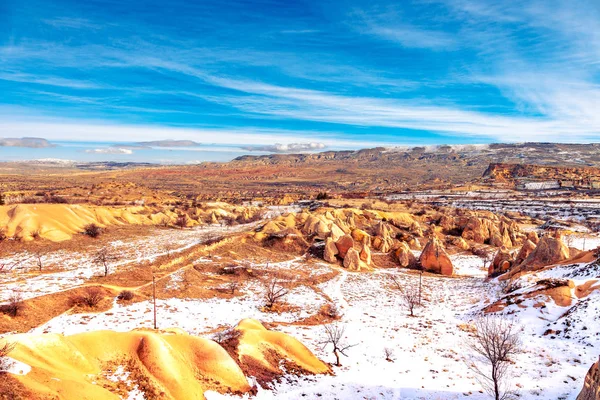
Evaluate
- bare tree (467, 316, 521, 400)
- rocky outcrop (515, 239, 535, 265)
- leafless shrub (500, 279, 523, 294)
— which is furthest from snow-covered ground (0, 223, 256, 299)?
rocky outcrop (515, 239, 535, 265)

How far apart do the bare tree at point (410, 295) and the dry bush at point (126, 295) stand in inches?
891

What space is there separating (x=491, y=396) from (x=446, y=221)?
59.0 meters

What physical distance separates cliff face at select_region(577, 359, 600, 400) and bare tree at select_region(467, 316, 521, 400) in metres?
3.34

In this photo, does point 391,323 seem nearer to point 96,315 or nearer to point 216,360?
point 216,360

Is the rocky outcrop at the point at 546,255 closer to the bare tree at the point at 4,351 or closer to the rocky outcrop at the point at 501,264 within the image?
the rocky outcrop at the point at 501,264

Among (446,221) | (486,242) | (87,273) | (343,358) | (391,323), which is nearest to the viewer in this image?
(343,358)

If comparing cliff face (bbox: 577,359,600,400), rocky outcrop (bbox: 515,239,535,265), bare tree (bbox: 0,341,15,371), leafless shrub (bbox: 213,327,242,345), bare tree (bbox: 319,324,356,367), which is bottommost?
bare tree (bbox: 319,324,356,367)

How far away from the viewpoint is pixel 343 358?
69.4 ft

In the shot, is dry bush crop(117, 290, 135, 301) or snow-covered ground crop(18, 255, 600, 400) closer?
snow-covered ground crop(18, 255, 600, 400)

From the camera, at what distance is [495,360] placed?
15594mm

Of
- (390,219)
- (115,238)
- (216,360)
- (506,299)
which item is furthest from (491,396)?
(390,219)

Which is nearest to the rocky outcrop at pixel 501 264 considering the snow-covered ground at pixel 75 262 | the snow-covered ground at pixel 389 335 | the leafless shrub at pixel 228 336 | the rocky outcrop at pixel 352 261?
the snow-covered ground at pixel 389 335

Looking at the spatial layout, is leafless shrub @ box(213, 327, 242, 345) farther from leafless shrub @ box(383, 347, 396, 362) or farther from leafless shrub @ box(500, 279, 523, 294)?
leafless shrub @ box(500, 279, 523, 294)

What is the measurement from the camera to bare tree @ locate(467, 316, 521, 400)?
15.9 metres
